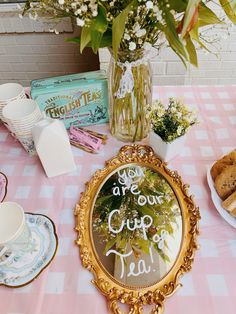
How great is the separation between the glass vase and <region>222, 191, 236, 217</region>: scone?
1.05 feet

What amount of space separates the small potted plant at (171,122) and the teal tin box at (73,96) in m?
0.20

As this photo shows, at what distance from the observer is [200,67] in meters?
1.71

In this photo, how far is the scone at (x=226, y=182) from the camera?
718 millimetres

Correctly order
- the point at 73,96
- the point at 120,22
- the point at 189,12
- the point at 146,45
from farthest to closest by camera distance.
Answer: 1. the point at 73,96
2. the point at 146,45
3. the point at 120,22
4. the point at 189,12

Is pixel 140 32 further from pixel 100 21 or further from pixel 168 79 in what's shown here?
pixel 168 79

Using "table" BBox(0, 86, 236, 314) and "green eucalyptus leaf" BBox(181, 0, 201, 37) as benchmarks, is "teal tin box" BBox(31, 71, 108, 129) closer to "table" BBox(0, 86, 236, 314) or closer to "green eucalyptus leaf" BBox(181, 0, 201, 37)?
"table" BBox(0, 86, 236, 314)

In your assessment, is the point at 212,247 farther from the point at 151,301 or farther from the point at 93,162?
the point at 93,162

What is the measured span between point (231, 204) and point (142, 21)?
474 millimetres

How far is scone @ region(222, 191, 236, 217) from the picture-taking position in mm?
690

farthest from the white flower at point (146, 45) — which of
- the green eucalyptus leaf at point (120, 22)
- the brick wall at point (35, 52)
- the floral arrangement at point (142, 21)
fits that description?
the brick wall at point (35, 52)

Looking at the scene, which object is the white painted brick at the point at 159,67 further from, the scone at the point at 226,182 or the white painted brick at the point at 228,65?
the scone at the point at 226,182

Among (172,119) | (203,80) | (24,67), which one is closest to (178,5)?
(172,119)

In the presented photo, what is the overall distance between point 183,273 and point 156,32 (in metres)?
0.55

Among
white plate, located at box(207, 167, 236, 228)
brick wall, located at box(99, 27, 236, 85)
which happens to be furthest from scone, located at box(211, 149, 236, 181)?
brick wall, located at box(99, 27, 236, 85)
